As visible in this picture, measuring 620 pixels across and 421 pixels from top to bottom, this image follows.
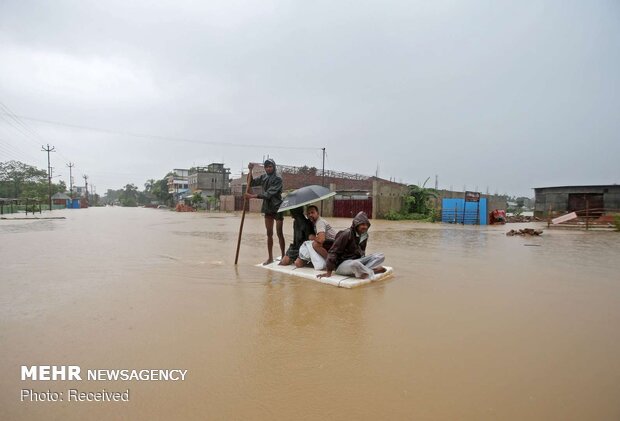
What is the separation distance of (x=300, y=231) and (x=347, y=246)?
103 cm

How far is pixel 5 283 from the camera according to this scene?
438cm

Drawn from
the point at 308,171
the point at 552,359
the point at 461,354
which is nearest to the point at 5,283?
the point at 461,354

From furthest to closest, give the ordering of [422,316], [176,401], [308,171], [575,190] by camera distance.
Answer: [308,171]
[575,190]
[422,316]
[176,401]

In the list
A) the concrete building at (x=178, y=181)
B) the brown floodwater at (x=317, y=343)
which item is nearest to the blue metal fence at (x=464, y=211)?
the brown floodwater at (x=317, y=343)

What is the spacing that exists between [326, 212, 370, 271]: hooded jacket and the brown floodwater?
547 mm

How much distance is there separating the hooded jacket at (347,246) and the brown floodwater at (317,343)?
547 mm

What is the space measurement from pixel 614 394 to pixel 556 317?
4.78 ft

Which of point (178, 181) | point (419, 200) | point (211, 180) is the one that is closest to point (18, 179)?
point (178, 181)

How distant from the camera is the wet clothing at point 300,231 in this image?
5465 millimetres

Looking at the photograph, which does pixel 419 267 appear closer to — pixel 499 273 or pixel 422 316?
pixel 499 273

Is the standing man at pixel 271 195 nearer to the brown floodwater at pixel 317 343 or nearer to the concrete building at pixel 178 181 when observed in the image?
the brown floodwater at pixel 317 343

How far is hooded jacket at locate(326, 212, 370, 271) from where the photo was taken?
4.59 m

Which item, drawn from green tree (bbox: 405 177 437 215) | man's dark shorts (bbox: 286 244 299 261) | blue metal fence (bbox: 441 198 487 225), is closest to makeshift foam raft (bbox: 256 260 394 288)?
man's dark shorts (bbox: 286 244 299 261)

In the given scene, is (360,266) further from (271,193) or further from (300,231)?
(271,193)
